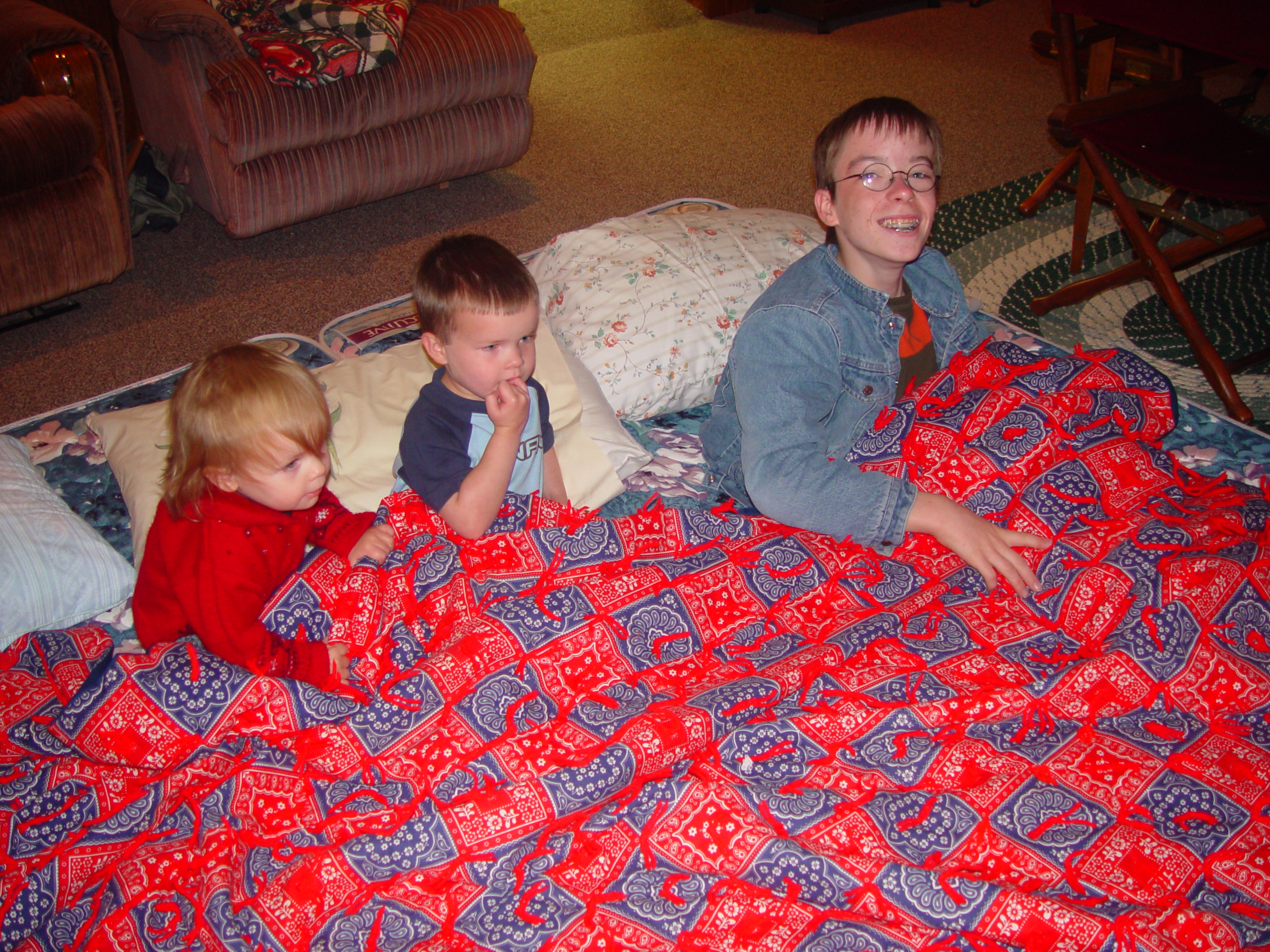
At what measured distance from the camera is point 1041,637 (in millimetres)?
1099

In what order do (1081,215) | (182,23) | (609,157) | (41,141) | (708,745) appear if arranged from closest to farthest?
(708,745) < (41,141) < (182,23) < (1081,215) < (609,157)

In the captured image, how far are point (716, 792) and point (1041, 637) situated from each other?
A: 0.47 meters

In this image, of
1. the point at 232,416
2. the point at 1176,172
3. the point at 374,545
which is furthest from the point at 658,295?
the point at 1176,172

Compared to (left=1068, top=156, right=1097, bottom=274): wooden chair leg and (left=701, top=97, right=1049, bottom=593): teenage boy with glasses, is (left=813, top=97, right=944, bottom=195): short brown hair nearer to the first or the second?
(left=701, top=97, right=1049, bottom=593): teenage boy with glasses

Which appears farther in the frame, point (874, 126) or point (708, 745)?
point (874, 126)

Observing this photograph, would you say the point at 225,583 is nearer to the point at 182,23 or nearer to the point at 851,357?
the point at 851,357

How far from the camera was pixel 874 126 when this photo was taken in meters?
1.30

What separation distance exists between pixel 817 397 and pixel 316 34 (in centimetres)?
198

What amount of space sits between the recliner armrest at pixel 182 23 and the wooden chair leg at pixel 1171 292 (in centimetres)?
217

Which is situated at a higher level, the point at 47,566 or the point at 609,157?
the point at 609,157

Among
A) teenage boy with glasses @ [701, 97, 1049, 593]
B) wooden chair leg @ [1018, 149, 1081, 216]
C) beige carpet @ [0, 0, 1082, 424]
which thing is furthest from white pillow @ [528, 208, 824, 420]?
wooden chair leg @ [1018, 149, 1081, 216]

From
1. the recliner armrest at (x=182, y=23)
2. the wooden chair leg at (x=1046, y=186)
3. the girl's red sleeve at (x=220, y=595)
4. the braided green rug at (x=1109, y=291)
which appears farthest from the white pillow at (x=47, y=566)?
the wooden chair leg at (x=1046, y=186)

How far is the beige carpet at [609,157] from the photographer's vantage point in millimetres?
2338

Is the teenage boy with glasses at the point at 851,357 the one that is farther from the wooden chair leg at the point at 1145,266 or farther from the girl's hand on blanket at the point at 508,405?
the wooden chair leg at the point at 1145,266
